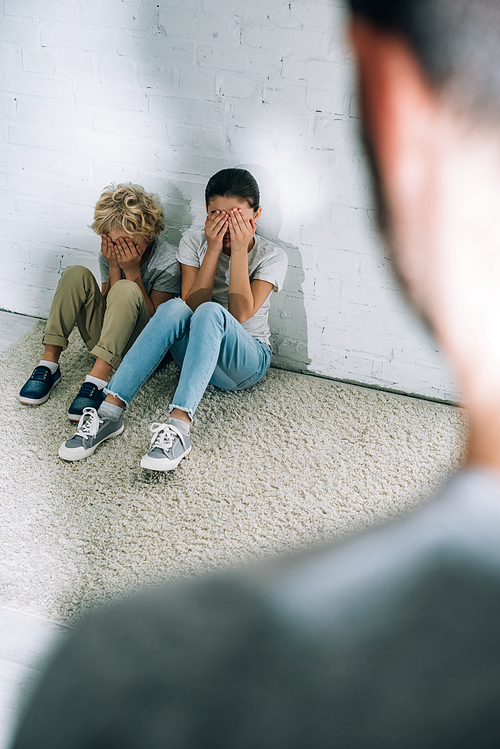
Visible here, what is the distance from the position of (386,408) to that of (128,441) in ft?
2.19

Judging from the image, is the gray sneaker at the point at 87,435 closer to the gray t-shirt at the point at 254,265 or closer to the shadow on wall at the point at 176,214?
the gray t-shirt at the point at 254,265

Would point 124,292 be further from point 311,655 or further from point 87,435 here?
point 311,655

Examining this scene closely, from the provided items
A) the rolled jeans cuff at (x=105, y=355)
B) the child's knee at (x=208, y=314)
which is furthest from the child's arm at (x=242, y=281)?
the rolled jeans cuff at (x=105, y=355)

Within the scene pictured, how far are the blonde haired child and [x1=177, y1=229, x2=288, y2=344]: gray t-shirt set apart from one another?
7cm

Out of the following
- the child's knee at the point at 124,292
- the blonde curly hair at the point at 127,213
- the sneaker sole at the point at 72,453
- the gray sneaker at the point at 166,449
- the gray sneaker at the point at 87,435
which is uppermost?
the blonde curly hair at the point at 127,213

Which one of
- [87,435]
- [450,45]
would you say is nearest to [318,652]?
[450,45]

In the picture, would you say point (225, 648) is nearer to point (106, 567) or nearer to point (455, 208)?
point (455, 208)

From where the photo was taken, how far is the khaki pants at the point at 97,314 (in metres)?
1.39

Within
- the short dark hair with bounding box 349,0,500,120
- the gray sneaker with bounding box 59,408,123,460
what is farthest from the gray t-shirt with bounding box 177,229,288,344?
the short dark hair with bounding box 349,0,500,120

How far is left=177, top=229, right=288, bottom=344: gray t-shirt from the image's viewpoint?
1405mm

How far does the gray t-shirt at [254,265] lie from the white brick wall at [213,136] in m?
0.07

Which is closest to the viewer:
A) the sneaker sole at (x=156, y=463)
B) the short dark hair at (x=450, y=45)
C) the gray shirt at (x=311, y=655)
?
the gray shirt at (x=311, y=655)

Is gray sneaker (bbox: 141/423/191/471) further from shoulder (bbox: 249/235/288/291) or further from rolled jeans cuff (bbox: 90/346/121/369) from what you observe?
shoulder (bbox: 249/235/288/291)

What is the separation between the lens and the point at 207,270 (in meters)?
1.38
